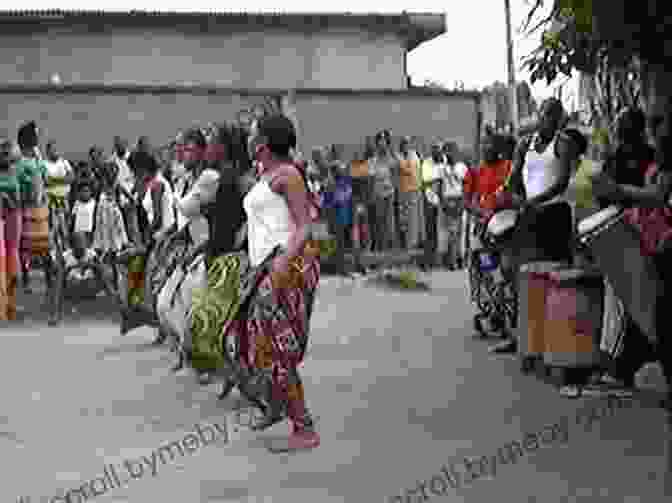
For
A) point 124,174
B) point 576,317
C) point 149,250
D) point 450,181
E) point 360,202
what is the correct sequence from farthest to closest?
1. point 450,181
2. point 360,202
3. point 124,174
4. point 149,250
5. point 576,317

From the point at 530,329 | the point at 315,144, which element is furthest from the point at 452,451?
the point at 315,144

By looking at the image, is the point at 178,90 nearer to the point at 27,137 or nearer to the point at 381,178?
the point at 381,178

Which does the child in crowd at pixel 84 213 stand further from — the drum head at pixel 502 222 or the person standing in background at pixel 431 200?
the person standing in background at pixel 431 200

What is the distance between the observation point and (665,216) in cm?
774

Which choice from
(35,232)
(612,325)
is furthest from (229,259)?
(35,232)

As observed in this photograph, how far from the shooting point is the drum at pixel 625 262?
7.71 metres

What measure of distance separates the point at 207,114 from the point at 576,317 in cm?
1317

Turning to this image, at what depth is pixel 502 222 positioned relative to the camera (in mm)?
10711

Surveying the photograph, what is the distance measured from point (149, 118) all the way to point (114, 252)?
22.3 feet

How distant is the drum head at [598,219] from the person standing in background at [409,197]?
1343 centimetres

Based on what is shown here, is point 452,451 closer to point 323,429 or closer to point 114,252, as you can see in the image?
point 323,429

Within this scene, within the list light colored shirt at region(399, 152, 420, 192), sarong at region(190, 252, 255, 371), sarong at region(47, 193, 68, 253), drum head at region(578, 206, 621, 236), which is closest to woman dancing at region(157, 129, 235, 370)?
sarong at region(190, 252, 255, 371)

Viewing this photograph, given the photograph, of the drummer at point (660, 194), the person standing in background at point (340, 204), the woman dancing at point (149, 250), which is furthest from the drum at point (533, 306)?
Result: the person standing in background at point (340, 204)

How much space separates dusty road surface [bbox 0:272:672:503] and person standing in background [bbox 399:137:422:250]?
29.7 ft
